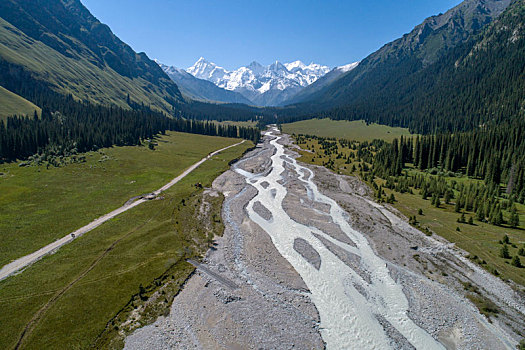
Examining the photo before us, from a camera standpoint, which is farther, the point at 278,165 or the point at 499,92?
the point at 499,92

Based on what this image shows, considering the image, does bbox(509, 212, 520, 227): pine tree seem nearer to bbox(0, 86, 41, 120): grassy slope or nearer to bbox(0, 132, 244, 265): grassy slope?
bbox(0, 132, 244, 265): grassy slope

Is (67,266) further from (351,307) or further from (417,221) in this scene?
(417,221)

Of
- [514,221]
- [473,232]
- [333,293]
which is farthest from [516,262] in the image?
[333,293]

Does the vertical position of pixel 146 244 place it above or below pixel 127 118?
below

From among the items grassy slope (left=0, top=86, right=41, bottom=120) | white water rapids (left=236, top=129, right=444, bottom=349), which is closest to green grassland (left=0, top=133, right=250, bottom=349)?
white water rapids (left=236, top=129, right=444, bottom=349)

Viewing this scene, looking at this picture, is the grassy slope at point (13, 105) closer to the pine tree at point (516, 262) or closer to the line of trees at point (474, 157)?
the line of trees at point (474, 157)

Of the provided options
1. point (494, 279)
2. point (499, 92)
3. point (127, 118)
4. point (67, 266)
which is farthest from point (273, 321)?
point (499, 92)
